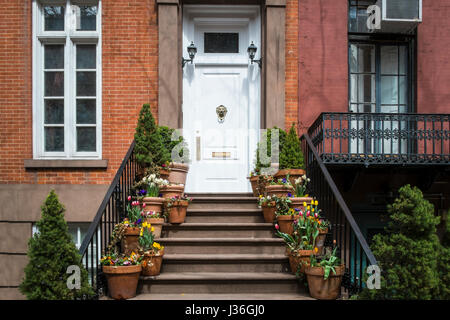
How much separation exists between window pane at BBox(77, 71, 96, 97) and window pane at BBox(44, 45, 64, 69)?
0.39m

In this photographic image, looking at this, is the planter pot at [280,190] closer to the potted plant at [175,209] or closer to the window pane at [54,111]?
the potted plant at [175,209]

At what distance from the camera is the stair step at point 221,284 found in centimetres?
459

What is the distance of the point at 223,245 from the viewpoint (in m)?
5.18

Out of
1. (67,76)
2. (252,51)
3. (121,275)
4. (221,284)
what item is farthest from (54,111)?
(221,284)

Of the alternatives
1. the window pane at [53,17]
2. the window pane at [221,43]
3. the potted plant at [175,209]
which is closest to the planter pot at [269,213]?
the potted plant at [175,209]

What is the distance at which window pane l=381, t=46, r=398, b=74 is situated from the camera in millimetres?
7148

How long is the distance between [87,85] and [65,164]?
1289 millimetres

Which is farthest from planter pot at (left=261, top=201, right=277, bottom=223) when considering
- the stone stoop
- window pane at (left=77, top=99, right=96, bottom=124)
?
window pane at (left=77, top=99, right=96, bottom=124)

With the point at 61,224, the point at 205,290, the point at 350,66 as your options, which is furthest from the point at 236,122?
the point at 61,224

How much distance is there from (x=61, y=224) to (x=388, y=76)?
5.57 m

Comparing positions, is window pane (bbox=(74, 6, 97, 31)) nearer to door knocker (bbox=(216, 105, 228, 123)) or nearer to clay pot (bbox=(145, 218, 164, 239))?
door knocker (bbox=(216, 105, 228, 123))

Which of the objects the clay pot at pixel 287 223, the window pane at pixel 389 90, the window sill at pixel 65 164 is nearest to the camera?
the clay pot at pixel 287 223

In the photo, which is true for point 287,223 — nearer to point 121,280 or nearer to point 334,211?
point 334,211

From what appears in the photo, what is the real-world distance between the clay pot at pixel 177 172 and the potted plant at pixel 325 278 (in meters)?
2.45
